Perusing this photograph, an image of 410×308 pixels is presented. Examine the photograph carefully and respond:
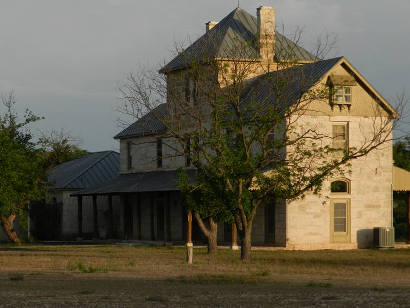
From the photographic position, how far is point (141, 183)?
163ft

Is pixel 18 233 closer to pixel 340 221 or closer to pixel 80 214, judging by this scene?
pixel 80 214

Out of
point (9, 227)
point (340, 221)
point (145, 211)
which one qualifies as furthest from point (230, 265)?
point (9, 227)

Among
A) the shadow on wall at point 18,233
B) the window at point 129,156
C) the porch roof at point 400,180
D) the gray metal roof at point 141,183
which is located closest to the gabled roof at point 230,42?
the gray metal roof at point 141,183

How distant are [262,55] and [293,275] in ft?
43.7

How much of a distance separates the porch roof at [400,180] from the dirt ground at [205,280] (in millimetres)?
7368

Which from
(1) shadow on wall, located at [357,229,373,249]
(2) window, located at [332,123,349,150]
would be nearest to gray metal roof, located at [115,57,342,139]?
(2) window, located at [332,123,349,150]

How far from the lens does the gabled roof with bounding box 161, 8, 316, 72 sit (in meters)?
35.5

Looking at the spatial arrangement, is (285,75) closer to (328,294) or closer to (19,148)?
(328,294)

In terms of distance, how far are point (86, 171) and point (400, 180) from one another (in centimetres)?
2091

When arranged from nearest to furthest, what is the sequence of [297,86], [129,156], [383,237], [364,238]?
[297,86]
[383,237]
[364,238]
[129,156]

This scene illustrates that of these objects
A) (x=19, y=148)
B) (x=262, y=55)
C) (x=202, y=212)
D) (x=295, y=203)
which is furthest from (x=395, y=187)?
(x=19, y=148)

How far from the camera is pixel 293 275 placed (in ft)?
86.1

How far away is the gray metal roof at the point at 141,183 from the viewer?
4616 centimetres

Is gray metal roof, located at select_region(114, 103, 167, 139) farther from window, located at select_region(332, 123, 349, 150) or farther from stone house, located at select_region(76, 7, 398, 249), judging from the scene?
window, located at select_region(332, 123, 349, 150)
